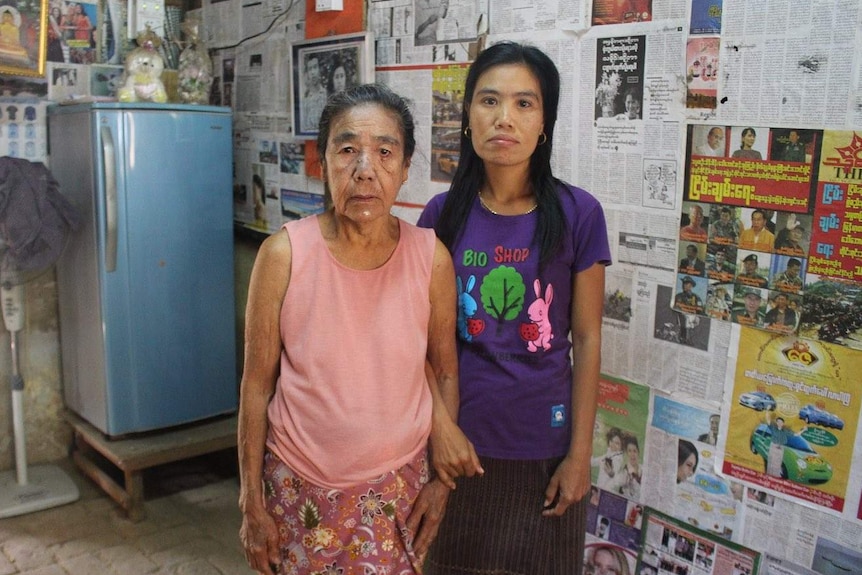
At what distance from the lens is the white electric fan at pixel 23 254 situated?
2.82 m

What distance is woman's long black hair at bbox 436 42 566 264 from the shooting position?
1.46m

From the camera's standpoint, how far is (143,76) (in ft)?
10.3

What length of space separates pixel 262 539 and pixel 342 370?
0.33 meters

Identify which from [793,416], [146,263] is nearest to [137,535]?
[146,263]

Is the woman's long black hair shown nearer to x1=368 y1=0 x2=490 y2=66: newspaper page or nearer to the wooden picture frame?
x1=368 y1=0 x2=490 y2=66: newspaper page

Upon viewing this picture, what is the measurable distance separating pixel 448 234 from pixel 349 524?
571 millimetres

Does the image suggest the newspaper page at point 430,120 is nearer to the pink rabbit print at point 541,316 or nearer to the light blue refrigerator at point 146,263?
the light blue refrigerator at point 146,263

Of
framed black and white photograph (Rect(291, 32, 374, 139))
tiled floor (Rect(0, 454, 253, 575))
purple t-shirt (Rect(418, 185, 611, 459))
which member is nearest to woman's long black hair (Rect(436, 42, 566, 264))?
purple t-shirt (Rect(418, 185, 611, 459))

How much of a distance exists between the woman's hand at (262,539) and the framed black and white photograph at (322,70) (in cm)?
176

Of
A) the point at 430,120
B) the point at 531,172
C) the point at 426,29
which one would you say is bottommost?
the point at 531,172

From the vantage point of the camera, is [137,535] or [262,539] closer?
[262,539]

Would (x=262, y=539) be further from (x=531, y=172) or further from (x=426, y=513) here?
(x=531, y=172)

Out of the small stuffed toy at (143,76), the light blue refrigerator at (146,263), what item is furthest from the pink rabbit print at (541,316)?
the small stuffed toy at (143,76)

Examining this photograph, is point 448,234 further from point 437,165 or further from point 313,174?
point 313,174
